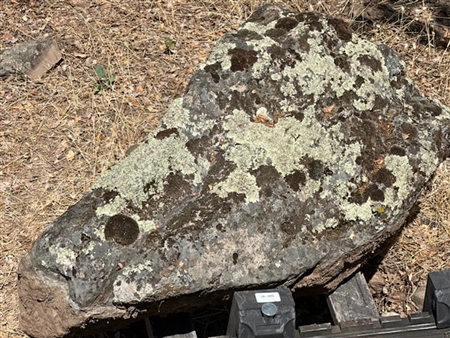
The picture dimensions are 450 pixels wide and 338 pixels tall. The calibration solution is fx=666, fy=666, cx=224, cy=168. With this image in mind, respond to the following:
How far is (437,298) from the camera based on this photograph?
283cm

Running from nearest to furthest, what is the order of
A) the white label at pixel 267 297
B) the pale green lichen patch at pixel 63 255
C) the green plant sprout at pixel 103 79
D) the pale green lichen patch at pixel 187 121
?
the white label at pixel 267 297 < the pale green lichen patch at pixel 63 255 < the pale green lichen patch at pixel 187 121 < the green plant sprout at pixel 103 79

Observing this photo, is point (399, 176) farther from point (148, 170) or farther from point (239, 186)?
point (148, 170)

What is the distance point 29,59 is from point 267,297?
2.84 m

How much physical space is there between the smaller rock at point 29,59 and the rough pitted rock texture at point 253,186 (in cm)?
170

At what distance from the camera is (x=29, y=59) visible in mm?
4676

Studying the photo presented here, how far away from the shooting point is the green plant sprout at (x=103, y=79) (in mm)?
4648

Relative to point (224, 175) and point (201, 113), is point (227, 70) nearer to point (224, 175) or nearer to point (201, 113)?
point (201, 113)

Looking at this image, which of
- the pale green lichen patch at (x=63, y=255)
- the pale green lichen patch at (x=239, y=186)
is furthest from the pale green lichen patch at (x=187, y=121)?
the pale green lichen patch at (x=63, y=255)

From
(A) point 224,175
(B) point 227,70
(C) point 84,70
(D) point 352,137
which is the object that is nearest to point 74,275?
(A) point 224,175

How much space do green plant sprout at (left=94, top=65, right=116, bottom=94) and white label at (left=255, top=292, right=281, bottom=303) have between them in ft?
8.01

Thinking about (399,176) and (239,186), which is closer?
(239,186)

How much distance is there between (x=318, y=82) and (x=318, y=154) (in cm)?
42

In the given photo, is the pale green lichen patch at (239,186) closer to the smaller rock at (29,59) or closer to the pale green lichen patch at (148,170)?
the pale green lichen patch at (148,170)

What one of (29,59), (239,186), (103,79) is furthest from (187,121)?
(29,59)
